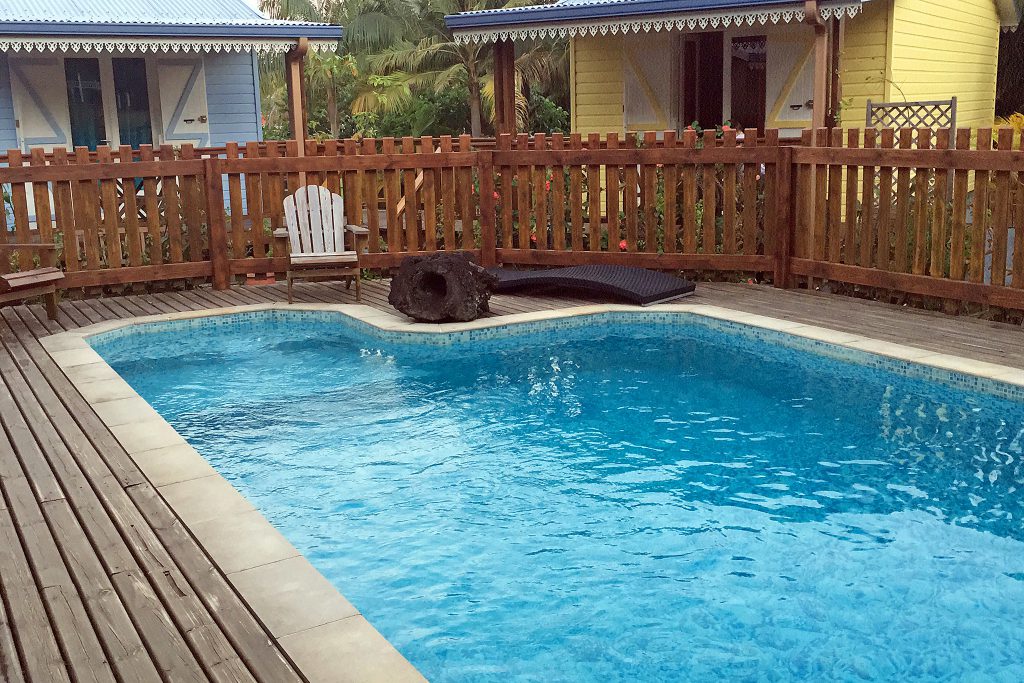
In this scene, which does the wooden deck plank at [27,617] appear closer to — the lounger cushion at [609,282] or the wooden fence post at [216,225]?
the lounger cushion at [609,282]

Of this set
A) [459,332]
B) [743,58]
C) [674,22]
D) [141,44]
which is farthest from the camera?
[743,58]

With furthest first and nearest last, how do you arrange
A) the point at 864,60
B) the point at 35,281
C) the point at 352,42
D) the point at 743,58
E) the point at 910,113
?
the point at 352,42 < the point at 743,58 < the point at 864,60 < the point at 910,113 < the point at 35,281

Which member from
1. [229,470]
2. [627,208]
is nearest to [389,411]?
[229,470]

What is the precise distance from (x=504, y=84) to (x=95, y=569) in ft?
40.6

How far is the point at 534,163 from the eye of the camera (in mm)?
9875

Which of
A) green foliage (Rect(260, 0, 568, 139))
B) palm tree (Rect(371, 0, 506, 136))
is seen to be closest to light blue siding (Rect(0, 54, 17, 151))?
green foliage (Rect(260, 0, 568, 139))

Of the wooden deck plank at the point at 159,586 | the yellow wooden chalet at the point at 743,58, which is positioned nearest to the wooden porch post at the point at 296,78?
the yellow wooden chalet at the point at 743,58

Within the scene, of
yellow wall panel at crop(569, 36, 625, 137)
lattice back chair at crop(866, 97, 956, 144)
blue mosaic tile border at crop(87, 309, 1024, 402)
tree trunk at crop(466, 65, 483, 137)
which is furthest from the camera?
tree trunk at crop(466, 65, 483, 137)

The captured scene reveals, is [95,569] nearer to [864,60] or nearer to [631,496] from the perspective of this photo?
[631,496]

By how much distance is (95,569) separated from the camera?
142 inches

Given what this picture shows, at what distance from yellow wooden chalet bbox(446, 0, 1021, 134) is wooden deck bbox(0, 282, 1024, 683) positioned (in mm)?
7620

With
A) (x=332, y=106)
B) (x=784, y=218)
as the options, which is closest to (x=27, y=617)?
(x=784, y=218)

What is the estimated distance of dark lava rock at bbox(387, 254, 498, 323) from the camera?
7.94m

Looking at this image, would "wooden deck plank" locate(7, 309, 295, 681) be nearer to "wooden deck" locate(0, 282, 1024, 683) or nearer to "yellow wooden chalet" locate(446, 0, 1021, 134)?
"wooden deck" locate(0, 282, 1024, 683)
